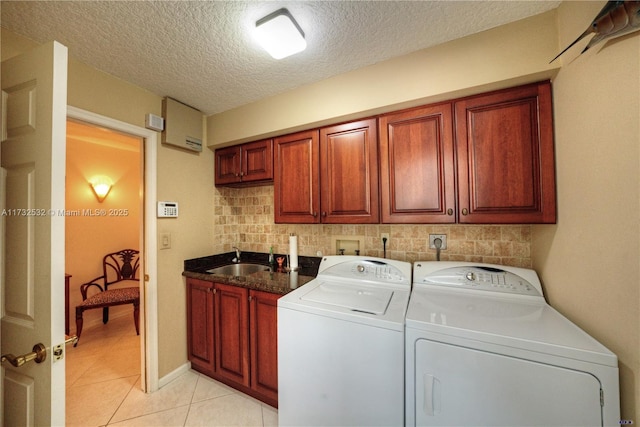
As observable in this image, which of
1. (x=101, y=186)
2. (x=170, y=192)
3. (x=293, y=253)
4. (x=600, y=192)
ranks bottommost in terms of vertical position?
(x=293, y=253)

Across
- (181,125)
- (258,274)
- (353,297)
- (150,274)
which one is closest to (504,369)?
(353,297)

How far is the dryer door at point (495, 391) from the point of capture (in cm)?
83

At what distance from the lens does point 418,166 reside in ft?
4.78

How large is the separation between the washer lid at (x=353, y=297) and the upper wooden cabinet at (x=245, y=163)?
3.52ft

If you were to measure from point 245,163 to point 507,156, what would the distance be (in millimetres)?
1951

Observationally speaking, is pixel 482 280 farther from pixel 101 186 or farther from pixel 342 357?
pixel 101 186

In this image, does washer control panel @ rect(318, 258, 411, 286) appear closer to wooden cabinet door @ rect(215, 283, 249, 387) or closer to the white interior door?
wooden cabinet door @ rect(215, 283, 249, 387)

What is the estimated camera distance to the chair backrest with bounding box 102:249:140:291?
10.2 feet

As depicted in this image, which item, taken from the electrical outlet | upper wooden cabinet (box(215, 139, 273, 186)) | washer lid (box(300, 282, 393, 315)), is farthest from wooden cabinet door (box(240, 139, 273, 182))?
the electrical outlet

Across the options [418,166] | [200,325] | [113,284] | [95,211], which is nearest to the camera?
[418,166]

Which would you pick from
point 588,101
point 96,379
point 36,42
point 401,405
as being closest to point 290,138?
point 36,42

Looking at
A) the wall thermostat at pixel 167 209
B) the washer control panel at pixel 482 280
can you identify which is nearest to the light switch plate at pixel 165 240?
the wall thermostat at pixel 167 209

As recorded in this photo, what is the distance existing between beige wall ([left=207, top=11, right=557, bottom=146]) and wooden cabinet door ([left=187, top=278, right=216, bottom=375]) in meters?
1.40

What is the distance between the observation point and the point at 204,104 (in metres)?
2.04
